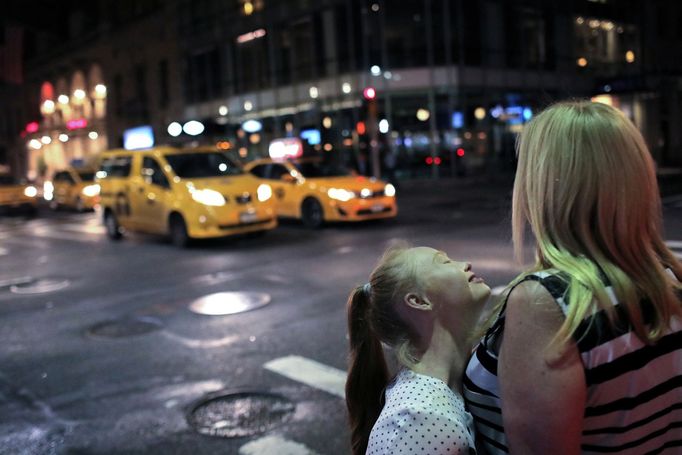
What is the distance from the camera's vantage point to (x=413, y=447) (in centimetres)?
151

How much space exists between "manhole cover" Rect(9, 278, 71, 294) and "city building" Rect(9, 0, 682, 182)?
10989mm

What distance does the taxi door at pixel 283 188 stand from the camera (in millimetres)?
15711

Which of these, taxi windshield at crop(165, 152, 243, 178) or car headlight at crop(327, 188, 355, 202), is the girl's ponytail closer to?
taxi windshield at crop(165, 152, 243, 178)

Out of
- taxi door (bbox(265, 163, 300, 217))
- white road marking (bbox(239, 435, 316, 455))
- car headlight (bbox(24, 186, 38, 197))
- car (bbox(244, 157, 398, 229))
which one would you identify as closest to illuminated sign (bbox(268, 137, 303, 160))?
car headlight (bbox(24, 186, 38, 197))

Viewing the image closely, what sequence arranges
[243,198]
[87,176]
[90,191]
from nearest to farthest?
[243,198] < [90,191] < [87,176]

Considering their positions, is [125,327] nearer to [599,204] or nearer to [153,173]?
[599,204]

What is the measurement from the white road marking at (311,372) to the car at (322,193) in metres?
8.97

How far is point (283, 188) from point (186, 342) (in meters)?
9.84

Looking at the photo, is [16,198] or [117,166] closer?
[117,166]

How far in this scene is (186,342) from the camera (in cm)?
644

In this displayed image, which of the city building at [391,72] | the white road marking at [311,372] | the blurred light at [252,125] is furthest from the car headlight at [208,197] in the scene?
the blurred light at [252,125]

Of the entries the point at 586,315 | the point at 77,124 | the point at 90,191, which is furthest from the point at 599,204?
the point at 77,124

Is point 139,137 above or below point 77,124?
below

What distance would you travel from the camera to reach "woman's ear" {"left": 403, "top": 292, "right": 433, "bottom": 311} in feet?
5.58
